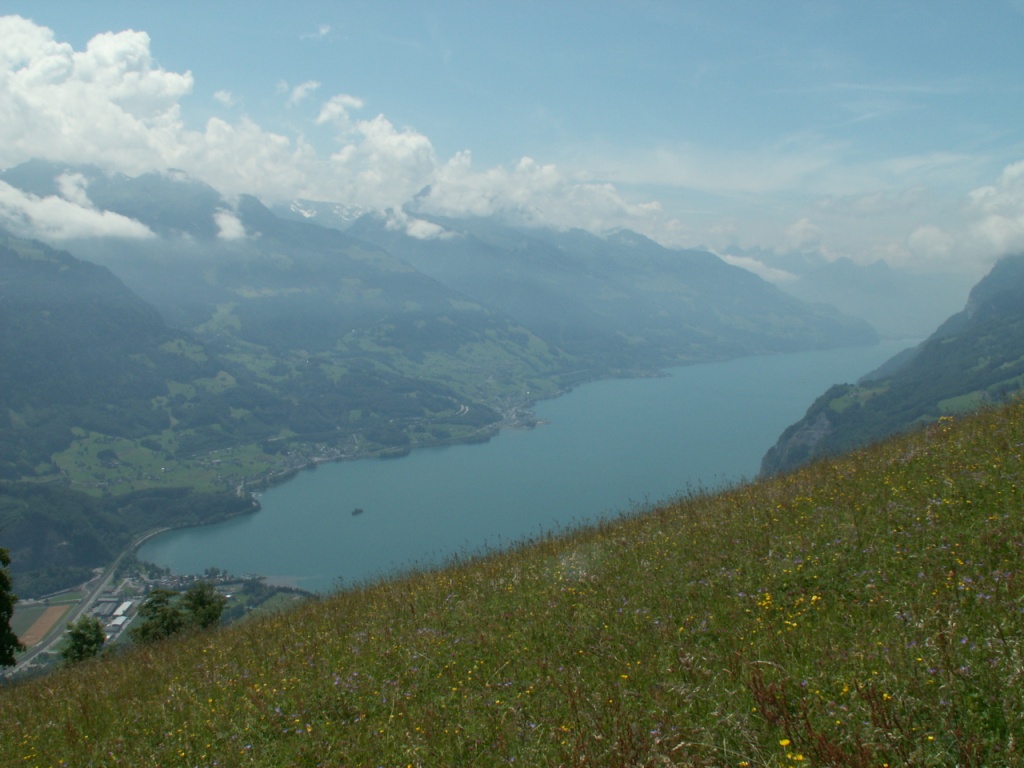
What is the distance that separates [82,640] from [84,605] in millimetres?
97736

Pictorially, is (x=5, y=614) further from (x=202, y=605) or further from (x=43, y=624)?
(x=43, y=624)

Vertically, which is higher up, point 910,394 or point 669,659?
point 669,659

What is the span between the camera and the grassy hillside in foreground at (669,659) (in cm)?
423

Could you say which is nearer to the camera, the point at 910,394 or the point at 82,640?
the point at 82,640

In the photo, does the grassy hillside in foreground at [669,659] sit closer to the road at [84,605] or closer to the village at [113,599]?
the road at [84,605]

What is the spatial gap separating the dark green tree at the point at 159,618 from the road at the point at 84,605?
54.1 meters

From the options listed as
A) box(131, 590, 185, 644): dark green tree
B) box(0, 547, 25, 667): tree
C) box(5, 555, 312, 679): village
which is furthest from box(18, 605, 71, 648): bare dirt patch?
box(0, 547, 25, 667): tree

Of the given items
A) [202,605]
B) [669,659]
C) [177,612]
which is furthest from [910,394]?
[669,659]

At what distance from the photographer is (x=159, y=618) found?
18.1m

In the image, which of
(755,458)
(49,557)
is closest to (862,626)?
(755,458)

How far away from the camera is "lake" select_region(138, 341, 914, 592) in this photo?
10164 cm

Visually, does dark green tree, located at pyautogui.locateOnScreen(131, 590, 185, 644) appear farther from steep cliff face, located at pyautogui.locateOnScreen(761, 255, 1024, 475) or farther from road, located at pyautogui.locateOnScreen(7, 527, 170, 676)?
steep cliff face, located at pyautogui.locateOnScreen(761, 255, 1024, 475)

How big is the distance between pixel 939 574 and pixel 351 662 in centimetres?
631

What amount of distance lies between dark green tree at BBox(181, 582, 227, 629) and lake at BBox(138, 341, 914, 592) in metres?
55.4
